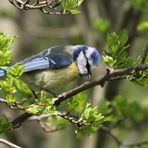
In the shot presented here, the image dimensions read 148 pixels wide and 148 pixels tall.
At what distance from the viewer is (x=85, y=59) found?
3.20 meters

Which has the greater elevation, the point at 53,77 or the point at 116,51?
the point at 116,51

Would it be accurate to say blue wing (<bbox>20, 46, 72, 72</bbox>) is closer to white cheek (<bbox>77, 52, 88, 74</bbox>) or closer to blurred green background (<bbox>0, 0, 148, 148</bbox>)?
white cheek (<bbox>77, 52, 88, 74</bbox>)

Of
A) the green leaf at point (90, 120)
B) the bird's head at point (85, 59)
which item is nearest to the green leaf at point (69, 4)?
the green leaf at point (90, 120)

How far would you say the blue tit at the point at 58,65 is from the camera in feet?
9.53

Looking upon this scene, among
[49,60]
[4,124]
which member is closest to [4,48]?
[4,124]

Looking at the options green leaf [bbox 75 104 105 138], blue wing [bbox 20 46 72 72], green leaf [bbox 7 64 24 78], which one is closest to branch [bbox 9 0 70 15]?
green leaf [bbox 7 64 24 78]

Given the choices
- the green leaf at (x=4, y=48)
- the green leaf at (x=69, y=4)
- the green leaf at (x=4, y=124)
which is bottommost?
the green leaf at (x=4, y=124)

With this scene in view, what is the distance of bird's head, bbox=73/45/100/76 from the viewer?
3158 millimetres

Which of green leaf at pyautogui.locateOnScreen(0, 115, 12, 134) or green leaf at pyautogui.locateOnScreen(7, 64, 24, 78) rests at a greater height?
green leaf at pyautogui.locateOnScreen(7, 64, 24, 78)

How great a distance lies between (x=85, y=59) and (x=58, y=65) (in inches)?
7.8

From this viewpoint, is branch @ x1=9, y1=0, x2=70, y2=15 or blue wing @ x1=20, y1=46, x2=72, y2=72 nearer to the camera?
branch @ x1=9, y1=0, x2=70, y2=15

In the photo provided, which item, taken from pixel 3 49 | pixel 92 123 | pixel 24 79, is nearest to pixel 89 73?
pixel 24 79

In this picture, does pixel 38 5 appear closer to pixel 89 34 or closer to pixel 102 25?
pixel 102 25

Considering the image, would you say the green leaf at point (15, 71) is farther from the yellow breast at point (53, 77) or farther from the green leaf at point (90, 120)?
the yellow breast at point (53, 77)
